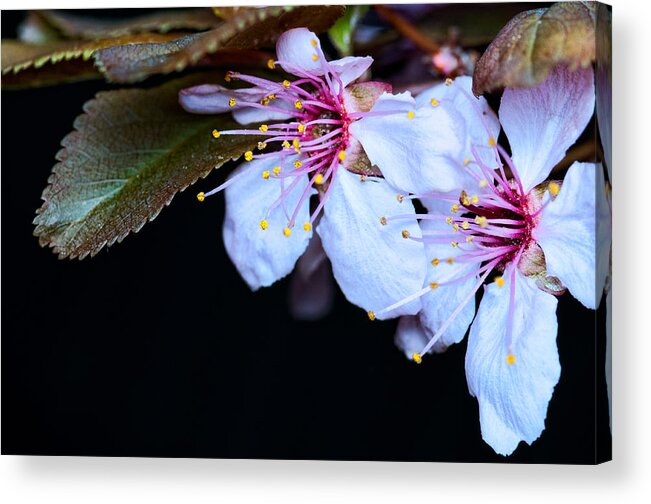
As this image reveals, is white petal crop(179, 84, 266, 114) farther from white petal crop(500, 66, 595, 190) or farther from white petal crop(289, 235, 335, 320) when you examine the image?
white petal crop(500, 66, 595, 190)

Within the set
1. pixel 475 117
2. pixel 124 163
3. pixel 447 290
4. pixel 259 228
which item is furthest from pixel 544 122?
pixel 124 163

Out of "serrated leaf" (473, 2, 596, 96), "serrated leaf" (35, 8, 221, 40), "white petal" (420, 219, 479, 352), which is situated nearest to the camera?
"serrated leaf" (473, 2, 596, 96)

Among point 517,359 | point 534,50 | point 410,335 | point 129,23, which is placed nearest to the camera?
point 534,50

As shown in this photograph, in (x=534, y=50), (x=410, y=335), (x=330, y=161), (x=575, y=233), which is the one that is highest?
(x=534, y=50)

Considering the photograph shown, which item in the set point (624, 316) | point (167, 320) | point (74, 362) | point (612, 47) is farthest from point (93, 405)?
point (612, 47)

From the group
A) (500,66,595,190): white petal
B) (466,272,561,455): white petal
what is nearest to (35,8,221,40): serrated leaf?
(500,66,595,190): white petal

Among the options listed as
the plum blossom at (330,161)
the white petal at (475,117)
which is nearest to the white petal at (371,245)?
the plum blossom at (330,161)

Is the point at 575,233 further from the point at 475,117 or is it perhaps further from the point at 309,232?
the point at 309,232
